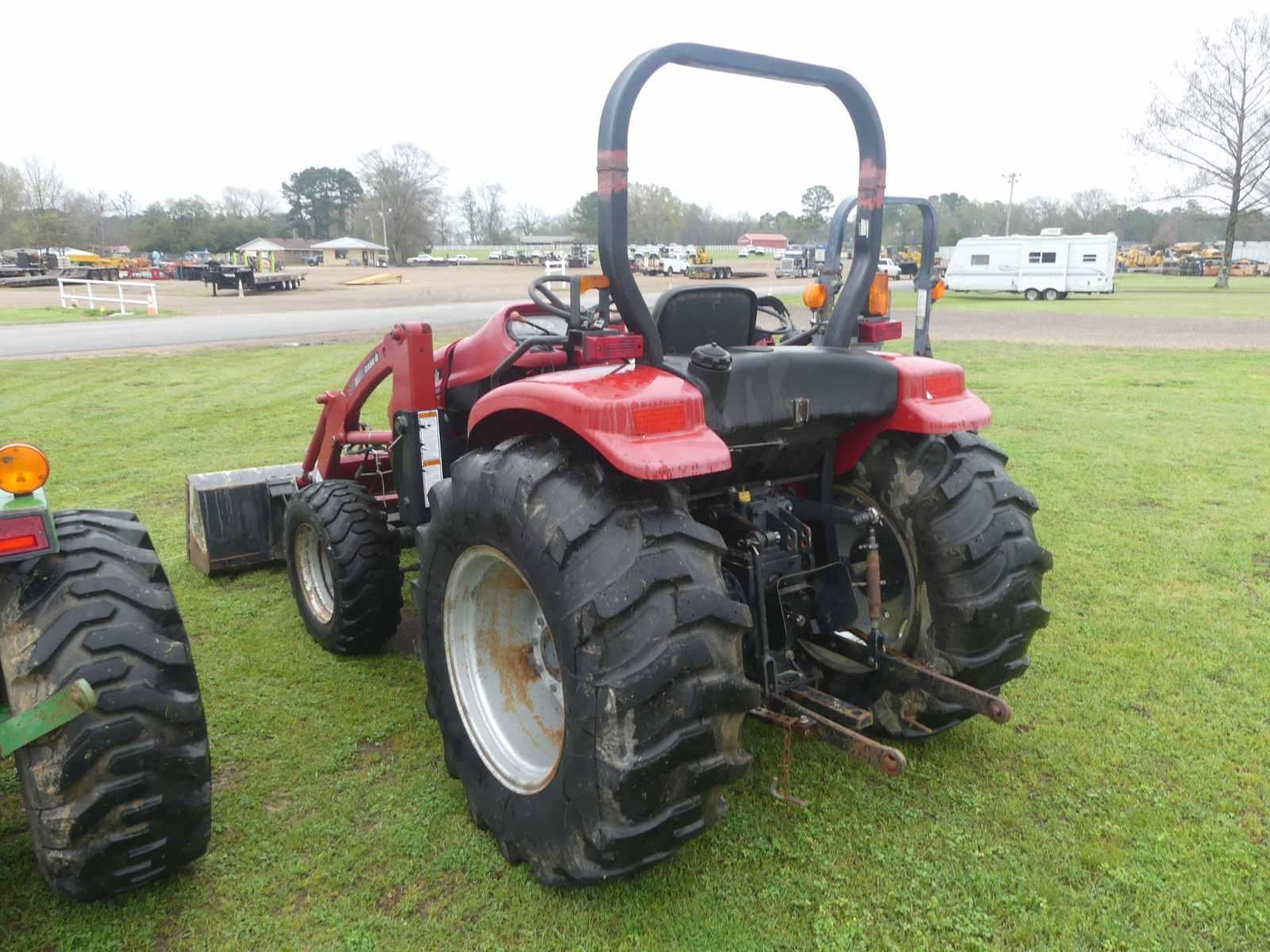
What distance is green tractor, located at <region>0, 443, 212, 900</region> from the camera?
7.70 feet

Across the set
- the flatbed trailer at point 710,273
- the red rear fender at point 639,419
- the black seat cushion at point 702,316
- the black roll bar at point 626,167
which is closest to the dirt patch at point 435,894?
the red rear fender at point 639,419

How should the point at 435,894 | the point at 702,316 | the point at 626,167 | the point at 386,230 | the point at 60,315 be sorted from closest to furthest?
the point at 626,167 → the point at 435,894 → the point at 702,316 → the point at 60,315 → the point at 386,230

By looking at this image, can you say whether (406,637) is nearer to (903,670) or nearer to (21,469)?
(21,469)

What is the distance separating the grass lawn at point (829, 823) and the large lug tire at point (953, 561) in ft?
1.35

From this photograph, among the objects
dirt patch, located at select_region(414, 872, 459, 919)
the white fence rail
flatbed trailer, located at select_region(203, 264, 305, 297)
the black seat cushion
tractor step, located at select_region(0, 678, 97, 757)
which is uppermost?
flatbed trailer, located at select_region(203, 264, 305, 297)

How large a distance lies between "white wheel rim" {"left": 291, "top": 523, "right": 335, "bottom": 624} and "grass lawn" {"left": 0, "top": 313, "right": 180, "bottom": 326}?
21.4 meters

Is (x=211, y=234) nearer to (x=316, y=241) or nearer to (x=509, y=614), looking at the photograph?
(x=316, y=241)

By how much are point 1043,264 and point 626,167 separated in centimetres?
3467

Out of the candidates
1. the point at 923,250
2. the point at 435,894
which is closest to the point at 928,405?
the point at 435,894

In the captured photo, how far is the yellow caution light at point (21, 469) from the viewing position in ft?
7.78

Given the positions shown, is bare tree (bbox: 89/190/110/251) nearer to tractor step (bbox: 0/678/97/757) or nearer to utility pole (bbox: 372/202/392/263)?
utility pole (bbox: 372/202/392/263)

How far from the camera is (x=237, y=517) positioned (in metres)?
5.15

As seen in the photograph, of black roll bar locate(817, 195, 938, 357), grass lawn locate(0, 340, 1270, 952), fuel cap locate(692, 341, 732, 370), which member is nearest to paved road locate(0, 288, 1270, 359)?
black roll bar locate(817, 195, 938, 357)

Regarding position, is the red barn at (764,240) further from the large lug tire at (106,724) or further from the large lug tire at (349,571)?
the large lug tire at (106,724)
